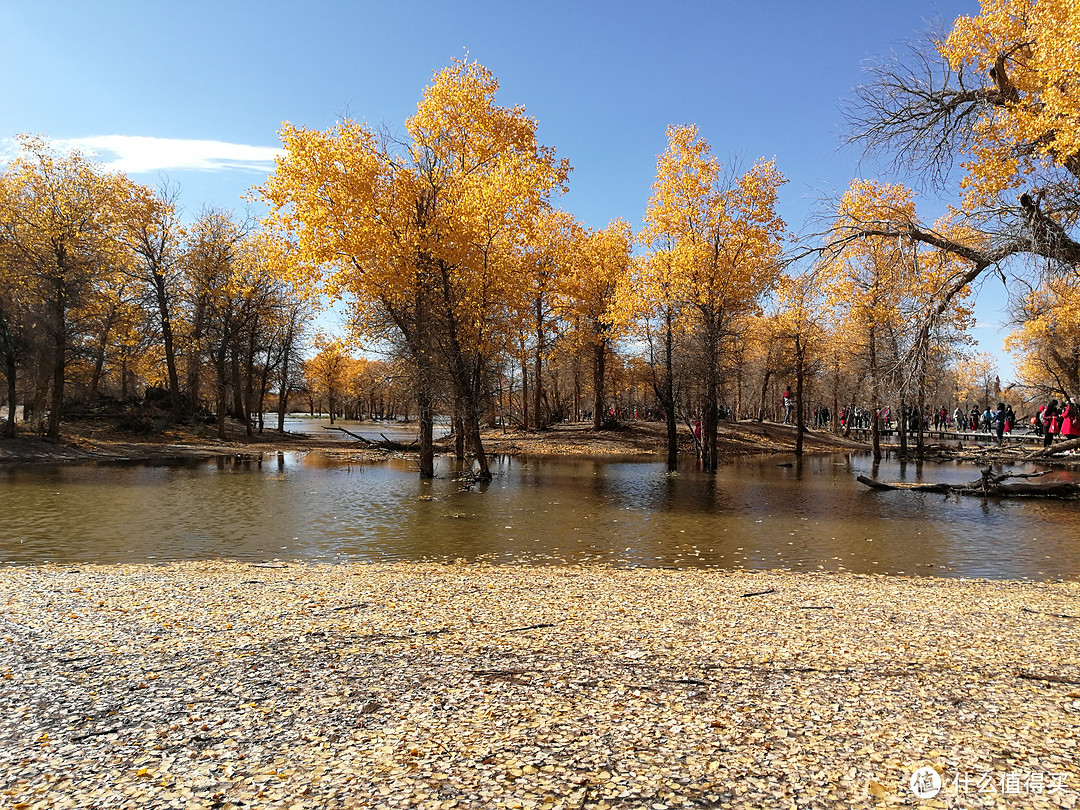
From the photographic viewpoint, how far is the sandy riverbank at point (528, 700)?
3252 mm

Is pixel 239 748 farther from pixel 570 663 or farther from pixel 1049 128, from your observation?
pixel 1049 128

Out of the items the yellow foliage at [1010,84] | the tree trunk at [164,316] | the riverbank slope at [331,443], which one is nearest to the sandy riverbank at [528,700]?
the yellow foliage at [1010,84]

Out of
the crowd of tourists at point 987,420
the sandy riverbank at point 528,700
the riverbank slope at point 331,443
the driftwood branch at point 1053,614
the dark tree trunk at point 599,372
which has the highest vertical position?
the dark tree trunk at point 599,372

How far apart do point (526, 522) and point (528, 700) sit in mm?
9164

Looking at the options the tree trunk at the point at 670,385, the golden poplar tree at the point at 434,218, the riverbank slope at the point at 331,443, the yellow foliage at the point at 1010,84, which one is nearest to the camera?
the yellow foliage at the point at 1010,84

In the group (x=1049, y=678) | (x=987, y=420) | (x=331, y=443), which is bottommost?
(x=1049, y=678)

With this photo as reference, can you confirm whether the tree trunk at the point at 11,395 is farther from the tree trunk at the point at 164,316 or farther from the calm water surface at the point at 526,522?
the tree trunk at the point at 164,316

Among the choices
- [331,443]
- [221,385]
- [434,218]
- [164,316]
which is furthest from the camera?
[331,443]

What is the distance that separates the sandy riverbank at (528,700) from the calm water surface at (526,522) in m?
3.12

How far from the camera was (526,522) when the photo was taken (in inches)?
527

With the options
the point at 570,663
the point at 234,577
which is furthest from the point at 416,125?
the point at 570,663

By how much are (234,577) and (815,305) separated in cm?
2704

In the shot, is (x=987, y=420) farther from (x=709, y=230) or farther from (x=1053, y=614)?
(x=1053, y=614)

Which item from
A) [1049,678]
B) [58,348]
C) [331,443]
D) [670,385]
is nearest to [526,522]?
[1049,678]
